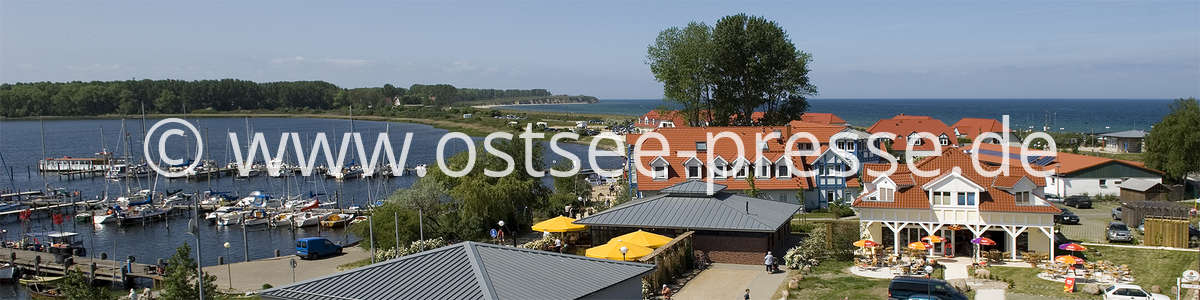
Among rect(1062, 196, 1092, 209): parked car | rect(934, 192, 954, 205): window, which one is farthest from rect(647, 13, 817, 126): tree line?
rect(934, 192, 954, 205): window

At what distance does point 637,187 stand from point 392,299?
1182 inches

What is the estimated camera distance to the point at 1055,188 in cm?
5019

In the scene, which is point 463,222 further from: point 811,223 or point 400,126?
point 400,126

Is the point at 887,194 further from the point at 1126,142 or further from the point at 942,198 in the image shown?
A: the point at 1126,142

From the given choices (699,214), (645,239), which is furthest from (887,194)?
(645,239)

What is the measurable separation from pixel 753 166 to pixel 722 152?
1863 millimetres

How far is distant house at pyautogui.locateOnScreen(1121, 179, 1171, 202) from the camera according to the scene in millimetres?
46666

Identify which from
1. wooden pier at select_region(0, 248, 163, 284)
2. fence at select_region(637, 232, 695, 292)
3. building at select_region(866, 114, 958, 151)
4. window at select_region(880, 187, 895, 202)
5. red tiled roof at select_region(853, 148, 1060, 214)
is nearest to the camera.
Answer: fence at select_region(637, 232, 695, 292)

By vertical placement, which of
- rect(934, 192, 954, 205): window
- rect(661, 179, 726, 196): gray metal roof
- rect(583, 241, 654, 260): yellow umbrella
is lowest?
rect(583, 241, 654, 260): yellow umbrella

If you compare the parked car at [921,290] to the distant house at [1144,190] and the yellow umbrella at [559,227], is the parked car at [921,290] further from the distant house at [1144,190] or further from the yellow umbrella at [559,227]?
the distant house at [1144,190]

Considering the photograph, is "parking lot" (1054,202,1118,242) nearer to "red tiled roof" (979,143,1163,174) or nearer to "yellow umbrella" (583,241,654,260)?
"red tiled roof" (979,143,1163,174)

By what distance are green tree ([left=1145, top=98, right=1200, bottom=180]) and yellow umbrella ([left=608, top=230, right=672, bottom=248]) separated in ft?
124

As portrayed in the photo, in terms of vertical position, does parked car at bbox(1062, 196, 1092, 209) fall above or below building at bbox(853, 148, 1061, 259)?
below

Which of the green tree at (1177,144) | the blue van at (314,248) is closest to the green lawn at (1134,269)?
the green tree at (1177,144)
